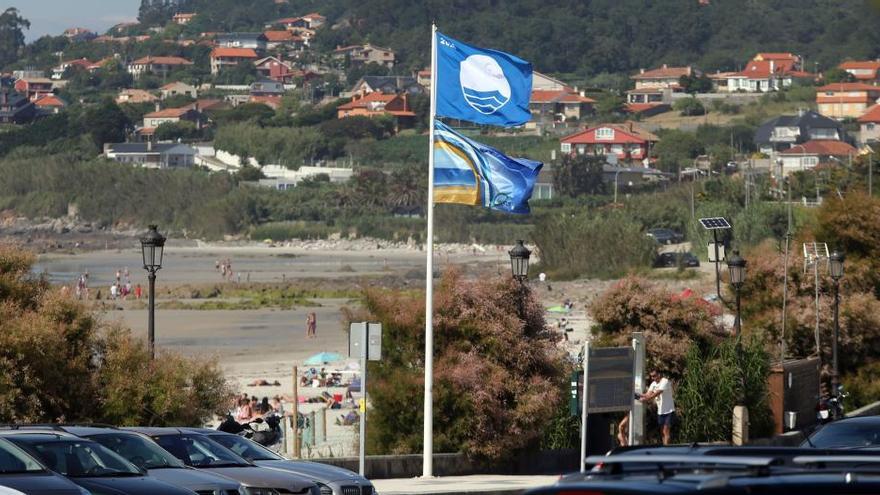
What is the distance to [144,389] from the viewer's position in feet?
65.6

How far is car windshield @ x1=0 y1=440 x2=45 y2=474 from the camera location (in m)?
12.3

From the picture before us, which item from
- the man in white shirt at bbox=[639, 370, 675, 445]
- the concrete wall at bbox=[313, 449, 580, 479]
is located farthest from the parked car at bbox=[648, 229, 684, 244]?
the man in white shirt at bbox=[639, 370, 675, 445]

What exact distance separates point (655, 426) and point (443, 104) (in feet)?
20.4

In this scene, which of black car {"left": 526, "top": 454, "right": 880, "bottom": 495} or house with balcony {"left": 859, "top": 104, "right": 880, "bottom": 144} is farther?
house with balcony {"left": 859, "top": 104, "right": 880, "bottom": 144}

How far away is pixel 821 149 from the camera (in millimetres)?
166125

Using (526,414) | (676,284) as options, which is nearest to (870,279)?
(526,414)

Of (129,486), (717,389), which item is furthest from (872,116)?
(129,486)

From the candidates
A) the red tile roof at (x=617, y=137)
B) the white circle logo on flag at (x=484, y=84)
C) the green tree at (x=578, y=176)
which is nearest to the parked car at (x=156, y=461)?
the white circle logo on flag at (x=484, y=84)

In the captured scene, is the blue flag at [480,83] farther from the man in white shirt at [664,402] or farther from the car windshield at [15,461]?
the car windshield at [15,461]

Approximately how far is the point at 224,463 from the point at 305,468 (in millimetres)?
833

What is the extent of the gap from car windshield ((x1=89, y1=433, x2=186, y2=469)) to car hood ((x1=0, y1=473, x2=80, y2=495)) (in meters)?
1.63

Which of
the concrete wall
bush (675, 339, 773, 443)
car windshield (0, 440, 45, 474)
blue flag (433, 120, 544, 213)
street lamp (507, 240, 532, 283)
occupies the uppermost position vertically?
blue flag (433, 120, 544, 213)

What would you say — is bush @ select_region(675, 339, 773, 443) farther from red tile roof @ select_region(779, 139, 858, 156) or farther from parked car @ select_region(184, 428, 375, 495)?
red tile roof @ select_region(779, 139, 858, 156)

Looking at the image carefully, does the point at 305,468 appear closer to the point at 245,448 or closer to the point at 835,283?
the point at 245,448
